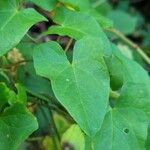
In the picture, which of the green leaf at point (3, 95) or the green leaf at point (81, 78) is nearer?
the green leaf at point (81, 78)

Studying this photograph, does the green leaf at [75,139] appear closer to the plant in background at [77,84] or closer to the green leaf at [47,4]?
the plant in background at [77,84]

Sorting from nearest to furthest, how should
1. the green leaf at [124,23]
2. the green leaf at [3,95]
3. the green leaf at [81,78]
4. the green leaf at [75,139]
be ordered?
the green leaf at [81,78] → the green leaf at [3,95] → the green leaf at [75,139] → the green leaf at [124,23]

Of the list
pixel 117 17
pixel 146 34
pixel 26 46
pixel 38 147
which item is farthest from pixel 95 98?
pixel 146 34

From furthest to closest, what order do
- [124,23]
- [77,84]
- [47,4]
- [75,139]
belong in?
1. [124,23]
2. [75,139]
3. [47,4]
4. [77,84]

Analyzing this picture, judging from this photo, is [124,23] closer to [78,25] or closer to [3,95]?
[78,25]

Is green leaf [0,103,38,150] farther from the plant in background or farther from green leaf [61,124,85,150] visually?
green leaf [61,124,85,150]

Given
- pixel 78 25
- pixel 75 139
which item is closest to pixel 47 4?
pixel 78 25

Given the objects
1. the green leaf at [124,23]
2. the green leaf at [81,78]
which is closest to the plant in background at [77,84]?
the green leaf at [81,78]

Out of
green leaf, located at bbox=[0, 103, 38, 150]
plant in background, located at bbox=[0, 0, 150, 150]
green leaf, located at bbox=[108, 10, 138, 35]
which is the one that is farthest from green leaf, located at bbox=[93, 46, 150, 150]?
green leaf, located at bbox=[108, 10, 138, 35]
